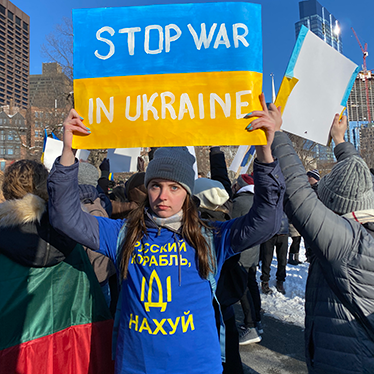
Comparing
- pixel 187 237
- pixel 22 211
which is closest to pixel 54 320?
pixel 22 211

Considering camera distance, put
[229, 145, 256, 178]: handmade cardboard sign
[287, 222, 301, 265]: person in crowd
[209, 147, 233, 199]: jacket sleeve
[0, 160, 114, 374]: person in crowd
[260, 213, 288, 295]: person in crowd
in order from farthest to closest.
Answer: [287, 222, 301, 265]: person in crowd, [229, 145, 256, 178]: handmade cardboard sign, [260, 213, 288, 295]: person in crowd, [209, 147, 233, 199]: jacket sleeve, [0, 160, 114, 374]: person in crowd

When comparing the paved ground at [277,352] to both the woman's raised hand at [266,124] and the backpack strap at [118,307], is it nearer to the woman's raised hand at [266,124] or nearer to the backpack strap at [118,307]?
the backpack strap at [118,307]

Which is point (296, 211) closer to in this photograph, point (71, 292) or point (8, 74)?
point (71, 292)

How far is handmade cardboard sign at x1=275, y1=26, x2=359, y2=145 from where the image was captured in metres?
2.05

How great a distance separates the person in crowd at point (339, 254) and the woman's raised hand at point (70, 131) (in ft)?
2.93

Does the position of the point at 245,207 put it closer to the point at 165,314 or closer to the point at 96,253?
the point at 96,253

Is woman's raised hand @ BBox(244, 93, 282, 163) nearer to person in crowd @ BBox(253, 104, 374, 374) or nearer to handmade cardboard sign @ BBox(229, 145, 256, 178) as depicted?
person in crowd @ BBox(253, 104, 374, 374)

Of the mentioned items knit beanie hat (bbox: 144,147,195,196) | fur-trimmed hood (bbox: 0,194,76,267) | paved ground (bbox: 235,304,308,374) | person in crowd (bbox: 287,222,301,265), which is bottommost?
paved ground (bbox: 235,304,308,374)

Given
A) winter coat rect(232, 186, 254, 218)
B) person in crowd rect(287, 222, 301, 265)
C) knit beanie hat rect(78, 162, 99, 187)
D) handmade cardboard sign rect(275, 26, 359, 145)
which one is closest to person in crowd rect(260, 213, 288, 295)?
winter coat rect(232, 186, 254, 218)

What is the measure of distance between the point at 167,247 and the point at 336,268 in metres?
0.84

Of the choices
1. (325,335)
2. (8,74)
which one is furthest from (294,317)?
(8,74)

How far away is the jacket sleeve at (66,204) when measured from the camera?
1.54 meters

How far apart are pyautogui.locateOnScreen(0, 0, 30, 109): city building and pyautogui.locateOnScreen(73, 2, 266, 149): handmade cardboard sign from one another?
494 ft

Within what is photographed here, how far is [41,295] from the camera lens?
1.85 m
